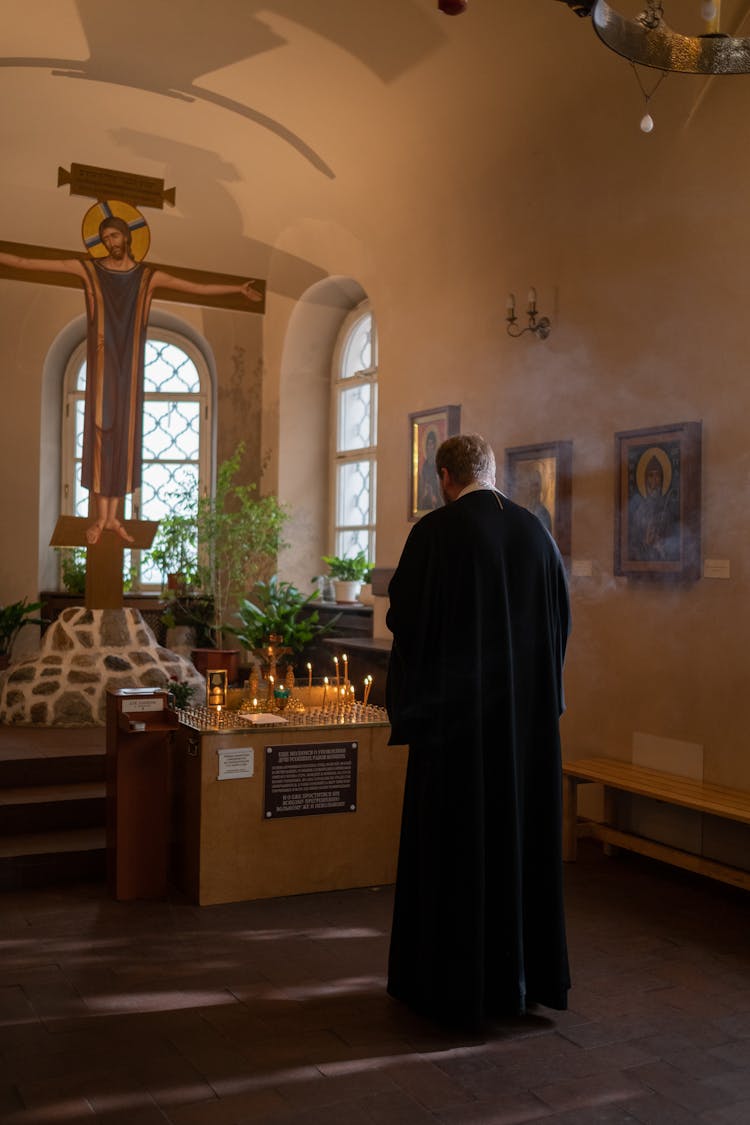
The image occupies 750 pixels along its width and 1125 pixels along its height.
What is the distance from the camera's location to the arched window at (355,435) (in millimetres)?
10828

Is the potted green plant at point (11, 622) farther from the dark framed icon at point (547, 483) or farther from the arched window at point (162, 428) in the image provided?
the dark framed icon at point (547, 483)

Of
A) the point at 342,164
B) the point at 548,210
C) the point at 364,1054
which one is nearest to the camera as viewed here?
the point at 364,1054

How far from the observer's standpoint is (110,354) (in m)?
7.43

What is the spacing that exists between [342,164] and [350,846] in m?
5.74

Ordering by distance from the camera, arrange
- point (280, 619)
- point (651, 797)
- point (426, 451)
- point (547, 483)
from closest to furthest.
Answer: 1. point (651, 797)
2. point (547, 483)
3. point (426, 451)
4. point (280, 619)

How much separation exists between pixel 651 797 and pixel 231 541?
5.80 meters

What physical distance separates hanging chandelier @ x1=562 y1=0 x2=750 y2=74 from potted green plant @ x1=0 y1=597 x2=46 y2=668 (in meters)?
7.41

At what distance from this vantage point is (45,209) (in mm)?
10211

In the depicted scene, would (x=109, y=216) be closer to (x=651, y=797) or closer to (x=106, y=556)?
(x=106, y=556)

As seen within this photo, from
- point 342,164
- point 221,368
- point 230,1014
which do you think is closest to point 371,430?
point 221,368

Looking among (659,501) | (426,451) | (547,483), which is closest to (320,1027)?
(659,501)

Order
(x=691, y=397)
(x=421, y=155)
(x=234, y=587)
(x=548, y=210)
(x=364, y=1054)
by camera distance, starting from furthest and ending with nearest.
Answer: (x=234, y=587) < (x=421, y=155) < (x=548, y=210) < (x=691, y=397) < (x=364, y=1054)

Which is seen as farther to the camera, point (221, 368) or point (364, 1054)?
point (221, 368)

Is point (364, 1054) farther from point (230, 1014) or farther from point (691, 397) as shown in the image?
point (691, 397)
